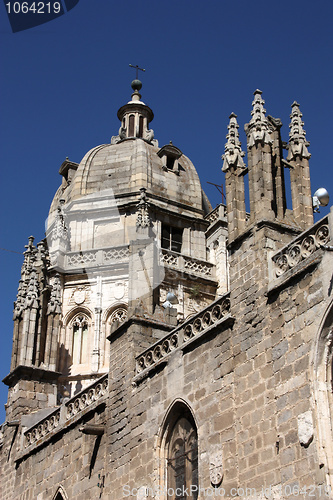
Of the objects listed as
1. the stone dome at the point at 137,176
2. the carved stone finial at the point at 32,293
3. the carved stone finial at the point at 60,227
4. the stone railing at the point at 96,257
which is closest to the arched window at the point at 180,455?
the carved stone finial at the point at 32,293

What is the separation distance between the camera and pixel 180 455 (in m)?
13.8

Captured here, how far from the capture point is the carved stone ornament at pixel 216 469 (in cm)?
1228

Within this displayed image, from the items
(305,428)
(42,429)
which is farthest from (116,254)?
(305,428)

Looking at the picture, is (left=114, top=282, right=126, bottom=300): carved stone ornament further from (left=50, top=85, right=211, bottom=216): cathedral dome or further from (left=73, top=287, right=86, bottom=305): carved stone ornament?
(left=50, top=85, right=211, bottom=216): cathedral dome

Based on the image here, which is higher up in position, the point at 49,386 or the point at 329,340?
the point at 49,386

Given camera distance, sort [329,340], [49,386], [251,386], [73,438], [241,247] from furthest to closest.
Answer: [49,386] → [73,438] → [241,247] → [251,386] → [329,340]

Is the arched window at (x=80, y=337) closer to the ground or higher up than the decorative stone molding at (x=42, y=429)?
higher up

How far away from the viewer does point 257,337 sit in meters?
12.4

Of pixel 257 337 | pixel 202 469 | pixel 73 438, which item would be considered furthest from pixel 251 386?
pixel 73 438

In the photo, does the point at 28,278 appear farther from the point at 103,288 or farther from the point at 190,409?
the point at 190,409

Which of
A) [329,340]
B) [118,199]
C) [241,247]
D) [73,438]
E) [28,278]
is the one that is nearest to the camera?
[329,340]

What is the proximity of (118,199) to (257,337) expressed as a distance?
830 inches

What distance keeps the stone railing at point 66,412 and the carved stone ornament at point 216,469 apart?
5034 mm

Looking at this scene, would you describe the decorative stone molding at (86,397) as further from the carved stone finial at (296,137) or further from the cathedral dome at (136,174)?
the cathedral dome at (136,174)
